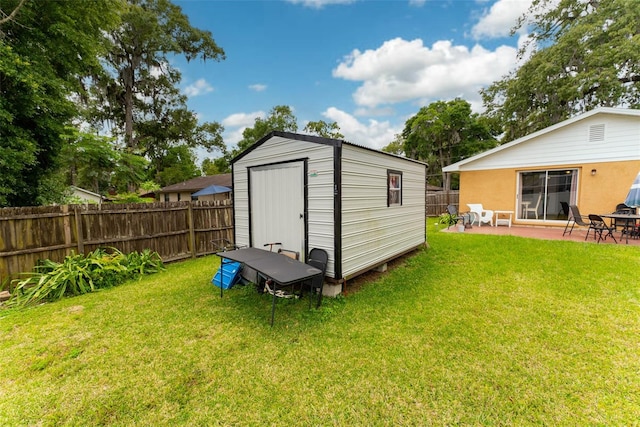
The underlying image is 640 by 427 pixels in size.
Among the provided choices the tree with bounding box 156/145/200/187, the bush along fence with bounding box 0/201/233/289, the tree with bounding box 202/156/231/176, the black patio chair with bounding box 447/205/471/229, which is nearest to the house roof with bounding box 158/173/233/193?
the tree with bounding box 156/145/200/187

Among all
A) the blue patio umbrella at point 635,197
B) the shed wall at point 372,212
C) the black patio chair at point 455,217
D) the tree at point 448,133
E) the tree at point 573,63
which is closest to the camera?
the blue patio umbrella at point 635,197

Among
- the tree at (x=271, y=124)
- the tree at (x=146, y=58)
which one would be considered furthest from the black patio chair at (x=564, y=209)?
the tree at (x=271, y=124)

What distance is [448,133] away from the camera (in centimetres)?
2320

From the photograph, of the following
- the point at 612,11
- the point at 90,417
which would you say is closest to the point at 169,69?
the point at 90,417

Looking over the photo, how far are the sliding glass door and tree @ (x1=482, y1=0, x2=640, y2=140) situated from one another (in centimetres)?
868

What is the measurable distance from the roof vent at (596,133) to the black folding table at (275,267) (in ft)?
34.0

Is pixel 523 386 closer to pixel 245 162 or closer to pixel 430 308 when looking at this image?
pixel 430 308

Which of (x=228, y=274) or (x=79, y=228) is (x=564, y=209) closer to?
(x=228, y=274)

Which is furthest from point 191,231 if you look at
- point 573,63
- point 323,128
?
point 323,128

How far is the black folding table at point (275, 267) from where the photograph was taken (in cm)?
319

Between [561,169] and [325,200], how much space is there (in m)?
9.60

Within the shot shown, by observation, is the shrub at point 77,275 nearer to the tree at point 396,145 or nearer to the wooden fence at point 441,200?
the wooden fence at point 441,200

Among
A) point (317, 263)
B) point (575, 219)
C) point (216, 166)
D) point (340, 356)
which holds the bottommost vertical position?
point (340, 356)

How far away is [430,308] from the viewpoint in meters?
3.71
